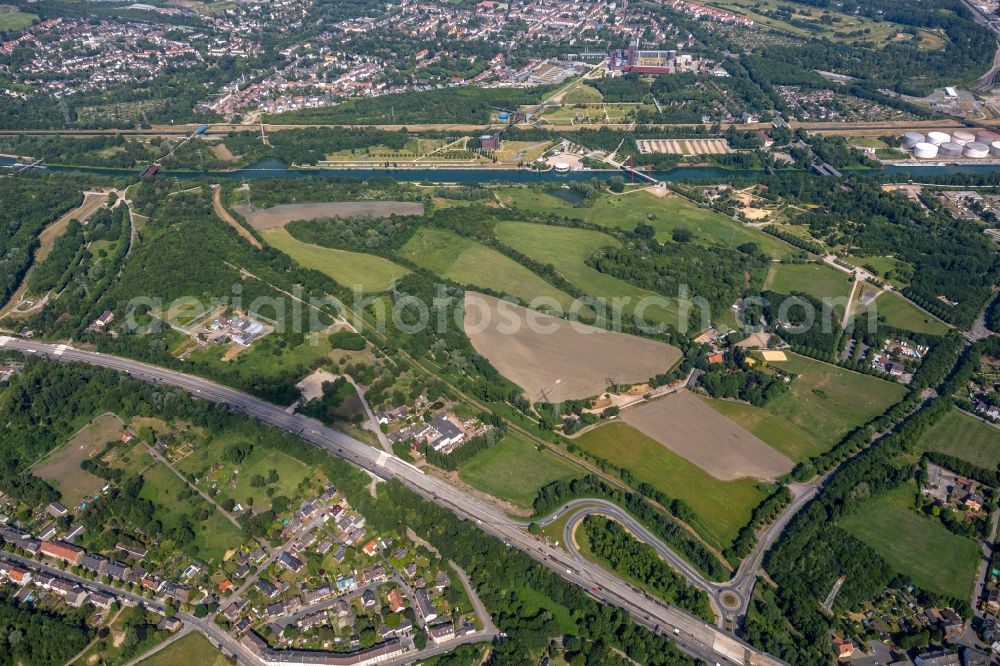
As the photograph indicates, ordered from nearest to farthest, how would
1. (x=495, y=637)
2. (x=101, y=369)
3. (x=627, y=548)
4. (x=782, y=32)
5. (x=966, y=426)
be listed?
1. (x=495, y=637)
2. (x=627, y=548)
3. (x=966, y=426)
4. (x=101, y=369)
5. (x=782, y=32)

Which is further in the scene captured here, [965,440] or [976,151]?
[976,151]

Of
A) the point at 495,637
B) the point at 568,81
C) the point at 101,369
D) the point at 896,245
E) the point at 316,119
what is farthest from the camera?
the point at 568,81

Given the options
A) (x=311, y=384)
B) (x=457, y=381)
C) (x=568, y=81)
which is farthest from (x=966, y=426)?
(x=568, y=81)

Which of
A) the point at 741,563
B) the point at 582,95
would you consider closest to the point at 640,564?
the point at 741,563

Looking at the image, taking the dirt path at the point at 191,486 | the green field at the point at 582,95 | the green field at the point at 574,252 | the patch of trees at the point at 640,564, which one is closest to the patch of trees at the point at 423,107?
the green field at the point at 582,95

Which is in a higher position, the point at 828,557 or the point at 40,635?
the point at 828,557

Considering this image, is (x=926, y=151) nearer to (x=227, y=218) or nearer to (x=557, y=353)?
(x=557, y=353)

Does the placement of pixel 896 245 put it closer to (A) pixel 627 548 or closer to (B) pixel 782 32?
(A) pixel 627 548

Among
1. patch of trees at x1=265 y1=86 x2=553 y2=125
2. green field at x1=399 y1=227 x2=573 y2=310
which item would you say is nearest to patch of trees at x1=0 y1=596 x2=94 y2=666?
green field at x1=399 y1=227 x2=573 y2=310

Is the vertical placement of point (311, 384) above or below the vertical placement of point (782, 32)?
below
